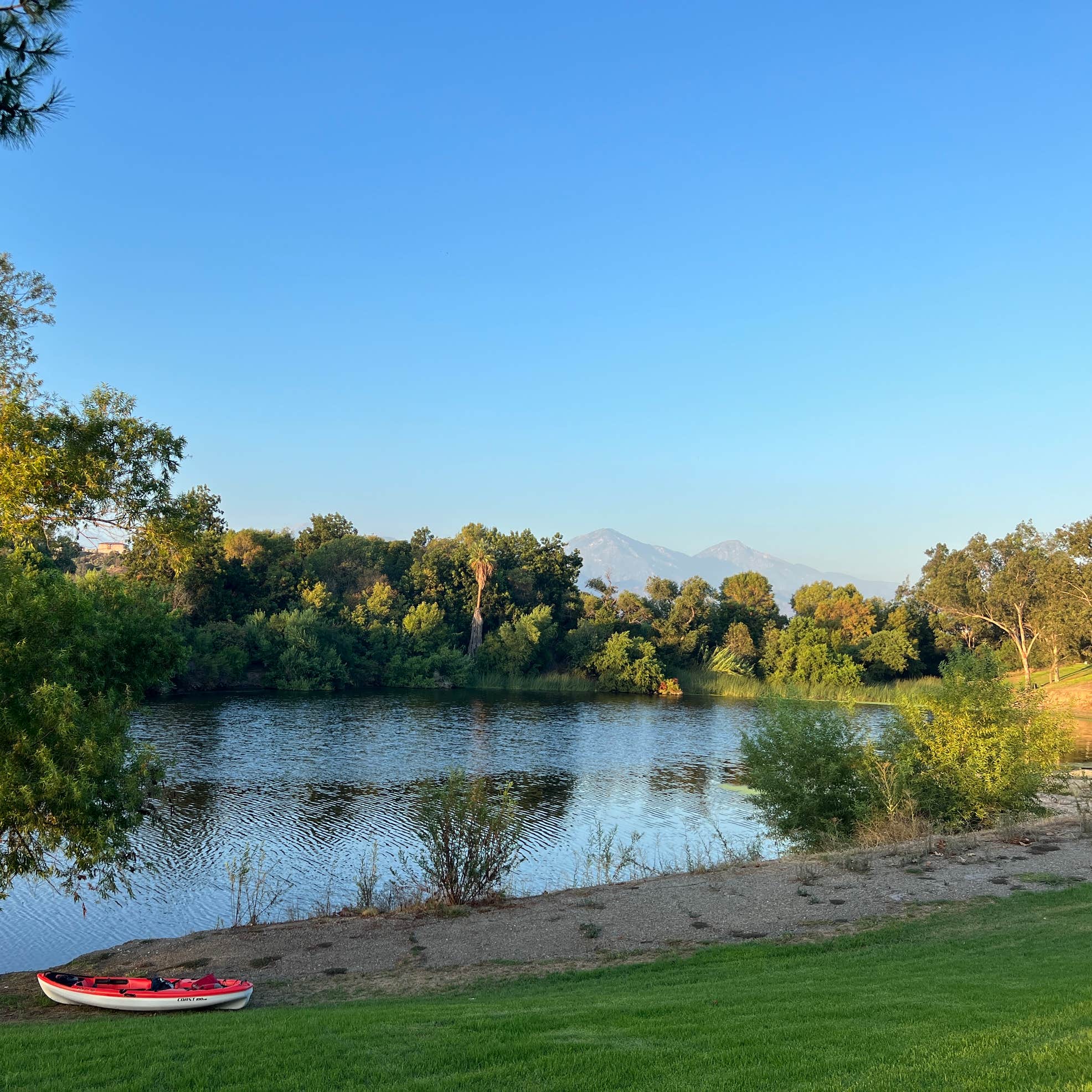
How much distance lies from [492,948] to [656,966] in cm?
267

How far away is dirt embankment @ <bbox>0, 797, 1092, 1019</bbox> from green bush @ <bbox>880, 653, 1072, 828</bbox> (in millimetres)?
1873

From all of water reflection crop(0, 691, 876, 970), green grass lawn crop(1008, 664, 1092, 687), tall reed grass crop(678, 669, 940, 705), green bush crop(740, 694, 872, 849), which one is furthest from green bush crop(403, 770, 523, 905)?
green grass lawn crop(1008, 664, 1092, 687)

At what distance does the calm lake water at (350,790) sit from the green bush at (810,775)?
11.8 ft

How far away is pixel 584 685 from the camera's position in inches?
2817

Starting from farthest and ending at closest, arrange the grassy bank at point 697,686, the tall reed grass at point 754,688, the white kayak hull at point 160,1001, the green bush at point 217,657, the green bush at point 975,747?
1. the grassy bank at point 697,686
2. the tall reed grass at point 754,688
3. the green bush at point 217,657
4. the green bush at point 975,747
5. the white kayak hull at point 160,1001

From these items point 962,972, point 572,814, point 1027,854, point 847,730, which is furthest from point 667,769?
point 962,972

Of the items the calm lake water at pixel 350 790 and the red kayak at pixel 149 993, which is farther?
the calm lake water at pixel 350 790

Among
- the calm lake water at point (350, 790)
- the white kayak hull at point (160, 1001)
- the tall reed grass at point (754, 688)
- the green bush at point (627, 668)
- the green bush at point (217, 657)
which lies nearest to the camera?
the white kayak hull at point (160, 1001)

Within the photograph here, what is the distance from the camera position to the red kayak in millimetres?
9430

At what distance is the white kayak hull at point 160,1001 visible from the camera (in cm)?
941

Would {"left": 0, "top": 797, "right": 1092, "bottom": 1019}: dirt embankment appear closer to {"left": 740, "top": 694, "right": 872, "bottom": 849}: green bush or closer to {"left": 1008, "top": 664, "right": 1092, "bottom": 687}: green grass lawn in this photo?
{"left": 740, "top": 694, "right": 872, "bottom": 849}: green bush

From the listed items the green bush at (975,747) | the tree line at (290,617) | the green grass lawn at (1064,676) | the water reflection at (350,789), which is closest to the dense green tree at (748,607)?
the tree line at (290,617)

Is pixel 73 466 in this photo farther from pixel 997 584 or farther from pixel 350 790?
pixel 997 584

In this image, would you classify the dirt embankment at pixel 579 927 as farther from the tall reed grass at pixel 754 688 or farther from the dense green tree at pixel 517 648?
the dense green tree at pixel 517 648
